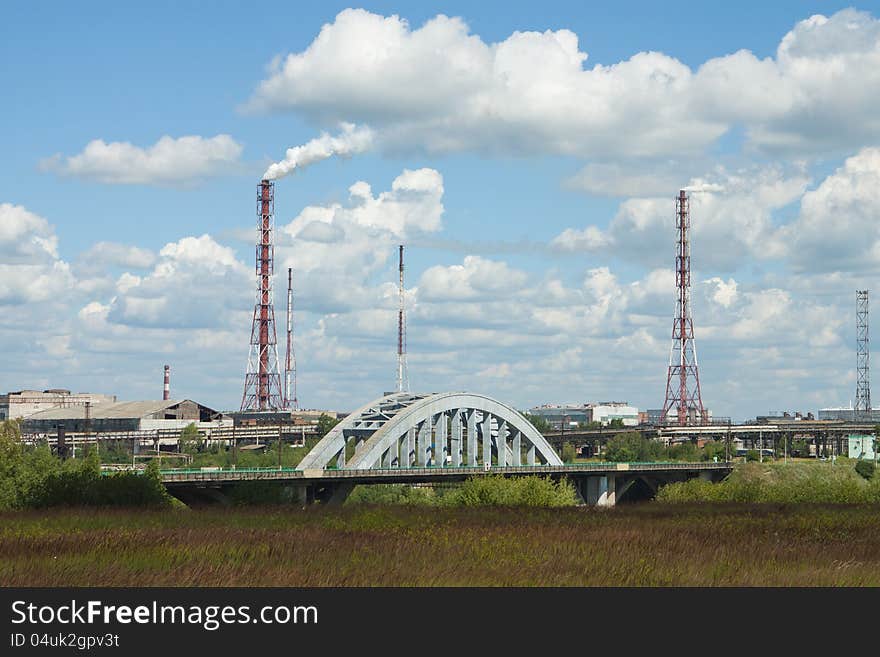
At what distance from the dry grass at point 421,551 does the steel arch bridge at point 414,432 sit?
7033 centimetres

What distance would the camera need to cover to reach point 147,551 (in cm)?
3562

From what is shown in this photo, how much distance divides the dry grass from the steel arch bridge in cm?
7033

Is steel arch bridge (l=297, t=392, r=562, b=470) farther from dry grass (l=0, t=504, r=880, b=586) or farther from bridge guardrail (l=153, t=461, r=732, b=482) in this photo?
dry grass (l=0, t=504, r=880, b=586)

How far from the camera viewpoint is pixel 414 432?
5531 inches

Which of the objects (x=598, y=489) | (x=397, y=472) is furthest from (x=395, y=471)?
(x=598, y=489)

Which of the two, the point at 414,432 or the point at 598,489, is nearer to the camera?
the point at 414,432

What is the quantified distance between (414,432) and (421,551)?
102 m

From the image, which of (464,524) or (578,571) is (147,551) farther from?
(464,524)

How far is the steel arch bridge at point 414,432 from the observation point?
5074 inches

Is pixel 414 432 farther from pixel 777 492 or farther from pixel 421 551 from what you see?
pixel 421 551

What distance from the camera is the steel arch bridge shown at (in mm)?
128875

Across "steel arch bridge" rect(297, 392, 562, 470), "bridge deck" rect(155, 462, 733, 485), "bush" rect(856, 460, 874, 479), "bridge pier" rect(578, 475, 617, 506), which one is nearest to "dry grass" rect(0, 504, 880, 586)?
"bridge deck" rect(155, 462, 733, 485)

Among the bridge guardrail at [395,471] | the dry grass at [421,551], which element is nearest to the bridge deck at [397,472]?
the bridge guardrail at [395,471]
